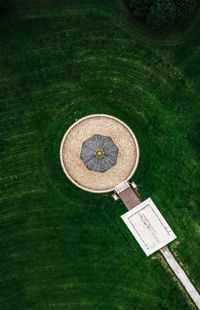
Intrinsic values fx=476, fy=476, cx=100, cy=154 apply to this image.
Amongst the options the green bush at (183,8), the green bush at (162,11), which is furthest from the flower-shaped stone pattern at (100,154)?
the green bush at (183,8)

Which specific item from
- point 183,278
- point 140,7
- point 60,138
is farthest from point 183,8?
point 183,278

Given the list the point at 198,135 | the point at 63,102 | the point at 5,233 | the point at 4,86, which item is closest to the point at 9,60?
the point at 4,86

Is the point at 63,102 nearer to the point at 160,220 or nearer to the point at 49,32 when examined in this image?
the point at 49,32

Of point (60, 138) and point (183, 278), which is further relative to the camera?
point (60, 138)

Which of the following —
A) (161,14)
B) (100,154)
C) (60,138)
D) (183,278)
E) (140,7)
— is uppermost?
(140,7)

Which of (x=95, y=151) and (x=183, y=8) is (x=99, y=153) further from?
(x=183, y=8)

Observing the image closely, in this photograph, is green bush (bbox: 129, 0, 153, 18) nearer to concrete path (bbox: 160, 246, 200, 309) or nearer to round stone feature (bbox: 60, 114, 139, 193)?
round stone feature (bbox: 60, 114, 139, 193)
